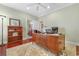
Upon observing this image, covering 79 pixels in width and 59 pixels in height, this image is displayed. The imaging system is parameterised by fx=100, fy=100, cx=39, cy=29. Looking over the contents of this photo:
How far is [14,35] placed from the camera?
2104mm

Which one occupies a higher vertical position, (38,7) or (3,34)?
(38,7)

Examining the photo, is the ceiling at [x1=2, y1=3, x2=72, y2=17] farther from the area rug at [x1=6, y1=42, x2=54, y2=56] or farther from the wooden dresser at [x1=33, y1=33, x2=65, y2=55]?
the area rug at [x1=6, y1=42, x2=54, y2=56]

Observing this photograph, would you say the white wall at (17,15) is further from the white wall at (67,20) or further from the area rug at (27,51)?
the white wall at (67,20)

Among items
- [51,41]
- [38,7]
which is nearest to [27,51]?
[51,41]

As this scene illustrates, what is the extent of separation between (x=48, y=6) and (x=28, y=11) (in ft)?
1.38

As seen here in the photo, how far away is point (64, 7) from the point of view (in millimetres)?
1971

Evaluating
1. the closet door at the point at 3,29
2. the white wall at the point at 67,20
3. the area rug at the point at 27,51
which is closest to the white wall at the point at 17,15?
the closet door at the point at 3,29

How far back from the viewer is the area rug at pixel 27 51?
1990 mm

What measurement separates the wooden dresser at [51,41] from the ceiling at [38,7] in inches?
18.5

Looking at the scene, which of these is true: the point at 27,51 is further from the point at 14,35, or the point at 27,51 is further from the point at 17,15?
the point at 17,15

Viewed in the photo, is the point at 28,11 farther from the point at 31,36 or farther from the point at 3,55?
the point at 3,55

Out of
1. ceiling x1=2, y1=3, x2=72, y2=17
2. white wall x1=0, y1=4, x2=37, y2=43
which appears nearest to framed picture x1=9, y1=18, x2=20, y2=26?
white wall x1=0, y1=4, x2=37, y2=43

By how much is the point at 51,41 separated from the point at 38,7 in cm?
75

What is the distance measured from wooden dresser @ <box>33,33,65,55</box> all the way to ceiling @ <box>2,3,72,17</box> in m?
0.47
